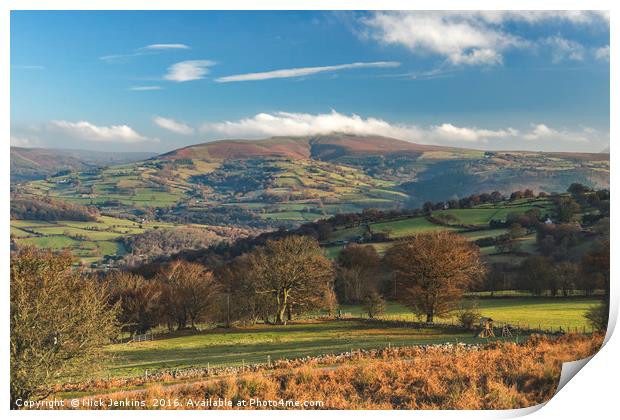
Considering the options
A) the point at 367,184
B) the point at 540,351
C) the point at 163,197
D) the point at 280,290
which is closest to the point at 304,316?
the point at 280,290

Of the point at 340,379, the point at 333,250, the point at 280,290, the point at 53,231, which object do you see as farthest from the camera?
the point at 333,250

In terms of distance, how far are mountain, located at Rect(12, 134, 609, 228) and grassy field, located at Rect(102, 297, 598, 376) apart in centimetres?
385

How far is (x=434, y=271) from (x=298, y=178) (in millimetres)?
7718

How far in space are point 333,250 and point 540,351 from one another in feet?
71.9

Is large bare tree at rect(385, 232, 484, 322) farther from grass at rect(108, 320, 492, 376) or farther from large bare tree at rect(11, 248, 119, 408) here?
large bare tree at rect(11, 248, 119, 408)

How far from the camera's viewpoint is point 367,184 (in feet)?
75.7

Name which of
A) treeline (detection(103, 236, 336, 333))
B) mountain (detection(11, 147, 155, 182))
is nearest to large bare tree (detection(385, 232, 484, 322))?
treeline (detection(103, 236, 336, 333))

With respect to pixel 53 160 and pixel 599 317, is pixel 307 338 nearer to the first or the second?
pixel 53 160

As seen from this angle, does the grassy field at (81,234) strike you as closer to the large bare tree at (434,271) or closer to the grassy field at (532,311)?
the large bare tree at (434,271)

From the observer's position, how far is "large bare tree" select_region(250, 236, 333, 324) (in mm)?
21609

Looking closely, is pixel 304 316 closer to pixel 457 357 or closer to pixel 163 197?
pixel 163 197

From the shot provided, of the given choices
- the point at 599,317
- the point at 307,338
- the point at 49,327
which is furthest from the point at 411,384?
the point at 307,338

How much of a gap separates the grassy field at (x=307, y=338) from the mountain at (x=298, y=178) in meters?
3.85

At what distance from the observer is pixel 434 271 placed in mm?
18203
